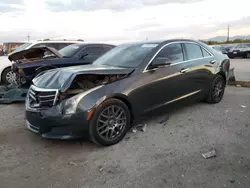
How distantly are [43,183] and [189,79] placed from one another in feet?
11.0

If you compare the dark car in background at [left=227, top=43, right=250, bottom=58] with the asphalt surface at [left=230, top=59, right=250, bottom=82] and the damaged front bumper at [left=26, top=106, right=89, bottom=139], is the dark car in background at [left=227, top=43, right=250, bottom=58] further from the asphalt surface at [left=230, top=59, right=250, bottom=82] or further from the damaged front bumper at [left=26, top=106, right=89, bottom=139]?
the damaged front bumper at [left=26, top=106, right=89, bottom=139]

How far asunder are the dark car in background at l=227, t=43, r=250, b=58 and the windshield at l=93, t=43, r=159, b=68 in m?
23.2

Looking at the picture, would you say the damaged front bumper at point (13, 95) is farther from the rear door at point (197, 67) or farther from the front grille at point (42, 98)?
the rear door at point (197, 67)

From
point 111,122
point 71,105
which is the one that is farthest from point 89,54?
point 71,105

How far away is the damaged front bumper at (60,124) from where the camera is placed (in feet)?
11.6

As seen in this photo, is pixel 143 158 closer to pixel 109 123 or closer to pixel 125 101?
pixel 109 123

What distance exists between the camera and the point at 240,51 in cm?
2538

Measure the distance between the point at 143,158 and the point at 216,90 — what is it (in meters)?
3.30

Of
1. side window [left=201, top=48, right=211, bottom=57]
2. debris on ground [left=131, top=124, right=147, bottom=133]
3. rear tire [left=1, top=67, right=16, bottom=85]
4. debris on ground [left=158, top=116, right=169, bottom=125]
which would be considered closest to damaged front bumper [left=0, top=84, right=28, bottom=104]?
rear tire [left=1, top=67, right=16, bottom=85]

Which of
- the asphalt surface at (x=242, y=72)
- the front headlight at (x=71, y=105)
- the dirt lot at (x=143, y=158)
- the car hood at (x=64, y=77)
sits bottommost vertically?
the dirt lot at (x=143, y=158)

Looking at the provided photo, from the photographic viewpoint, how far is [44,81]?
4227 millimetres

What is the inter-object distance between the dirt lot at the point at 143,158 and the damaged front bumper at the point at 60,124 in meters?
0.29

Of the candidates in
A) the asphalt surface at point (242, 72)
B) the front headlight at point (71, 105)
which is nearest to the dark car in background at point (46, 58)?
the front headlight at point (71, 105)

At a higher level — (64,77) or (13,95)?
(64,77)
